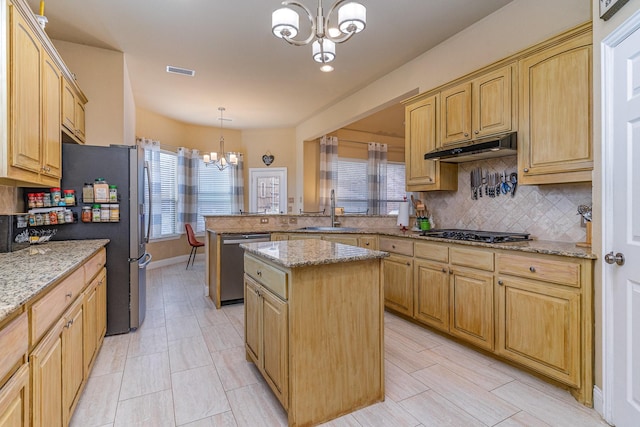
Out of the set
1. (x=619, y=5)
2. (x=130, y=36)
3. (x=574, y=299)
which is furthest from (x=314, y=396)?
(x=130, y=36)

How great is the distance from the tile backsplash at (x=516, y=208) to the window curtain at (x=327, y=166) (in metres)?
3.18

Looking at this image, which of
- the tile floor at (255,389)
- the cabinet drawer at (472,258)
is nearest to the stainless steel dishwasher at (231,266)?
the tile floor at (255,389)

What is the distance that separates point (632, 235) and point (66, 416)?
2.97 meters

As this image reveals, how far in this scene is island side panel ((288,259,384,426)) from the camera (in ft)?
5.38

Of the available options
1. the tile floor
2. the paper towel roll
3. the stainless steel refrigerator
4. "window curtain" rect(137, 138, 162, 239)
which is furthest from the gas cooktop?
"window curtain" rect(137, 138, 162, 239)

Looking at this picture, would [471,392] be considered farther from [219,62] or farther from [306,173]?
[306,173]

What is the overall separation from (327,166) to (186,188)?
2.94m

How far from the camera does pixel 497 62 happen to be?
2570mm

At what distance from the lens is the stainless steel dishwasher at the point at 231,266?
3.67 m

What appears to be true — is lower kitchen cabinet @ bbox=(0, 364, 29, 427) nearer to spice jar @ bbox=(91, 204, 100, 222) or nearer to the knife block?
spice jar @ bbox=(91, 204, 100, 222)

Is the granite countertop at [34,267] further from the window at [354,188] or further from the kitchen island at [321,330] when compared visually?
the window at [354,188]

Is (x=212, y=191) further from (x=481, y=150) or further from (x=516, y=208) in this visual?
(x=516, y=208)

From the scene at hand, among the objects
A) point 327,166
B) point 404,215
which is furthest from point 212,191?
point 404,215

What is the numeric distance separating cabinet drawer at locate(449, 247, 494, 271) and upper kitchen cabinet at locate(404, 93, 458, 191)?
2.79 ft
